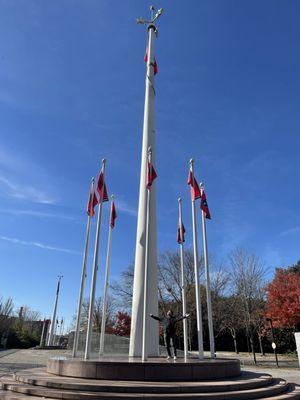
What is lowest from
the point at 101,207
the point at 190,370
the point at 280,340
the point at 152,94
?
the point at 190,370

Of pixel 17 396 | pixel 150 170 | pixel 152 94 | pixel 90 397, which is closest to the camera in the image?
pixel 90 397

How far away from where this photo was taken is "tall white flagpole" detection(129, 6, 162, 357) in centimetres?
1442

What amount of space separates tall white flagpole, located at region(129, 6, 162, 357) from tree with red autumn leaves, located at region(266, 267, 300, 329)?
1938 centimetres

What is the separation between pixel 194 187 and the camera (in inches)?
583

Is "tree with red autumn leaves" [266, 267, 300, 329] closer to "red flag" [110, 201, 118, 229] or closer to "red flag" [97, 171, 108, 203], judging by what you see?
"red flag" [110, 201, 118, 229]

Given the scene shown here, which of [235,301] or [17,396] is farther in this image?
[235,301]

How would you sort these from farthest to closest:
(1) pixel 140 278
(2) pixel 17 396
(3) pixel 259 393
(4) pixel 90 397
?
A: 1. (1) pixel 140 278
2. (3) pixel 259 393
3. (2) pixel 17 396
4. (4) pixel 90 397

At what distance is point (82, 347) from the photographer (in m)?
27.6

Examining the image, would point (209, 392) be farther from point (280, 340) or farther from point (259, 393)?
point (280, 340)

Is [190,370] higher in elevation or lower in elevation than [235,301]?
lower

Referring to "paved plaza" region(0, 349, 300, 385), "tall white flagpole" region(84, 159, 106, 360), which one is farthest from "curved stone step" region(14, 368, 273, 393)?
"paved plaza" region(0, 349, 300, 385)

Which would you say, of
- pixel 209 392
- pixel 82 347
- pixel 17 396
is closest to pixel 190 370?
pixel 209 392

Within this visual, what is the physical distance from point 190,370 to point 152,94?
13.8 m

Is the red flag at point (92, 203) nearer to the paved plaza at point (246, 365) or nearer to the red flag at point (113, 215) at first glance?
the red flag at point (113, 215)
